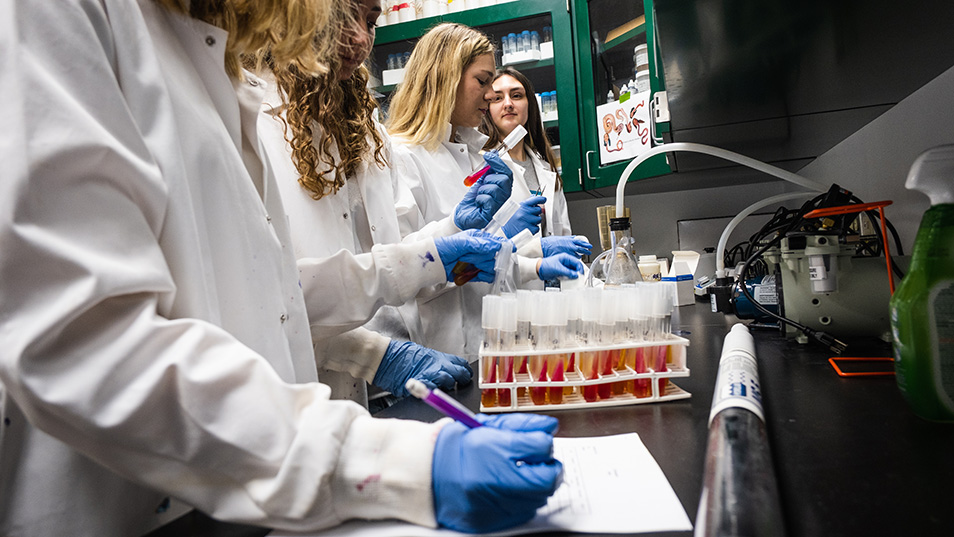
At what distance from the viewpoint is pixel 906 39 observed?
857 mm

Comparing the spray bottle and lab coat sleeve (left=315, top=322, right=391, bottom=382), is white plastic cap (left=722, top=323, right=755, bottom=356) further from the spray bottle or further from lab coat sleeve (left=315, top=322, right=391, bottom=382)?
lab coat sleeve (left=315, top=322, right=391, bottom=382)

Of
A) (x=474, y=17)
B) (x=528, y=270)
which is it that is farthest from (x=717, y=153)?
(x=474, y=17)

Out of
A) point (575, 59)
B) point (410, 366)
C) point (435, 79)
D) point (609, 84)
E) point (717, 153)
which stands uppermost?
point (575, 59)

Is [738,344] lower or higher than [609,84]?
lower

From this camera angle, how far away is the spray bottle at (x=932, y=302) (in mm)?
592

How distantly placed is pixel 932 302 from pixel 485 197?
1.29 meters

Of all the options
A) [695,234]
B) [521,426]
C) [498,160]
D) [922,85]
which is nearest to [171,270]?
[521,426]

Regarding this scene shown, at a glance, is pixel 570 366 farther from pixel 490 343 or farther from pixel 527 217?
pixel 527 217

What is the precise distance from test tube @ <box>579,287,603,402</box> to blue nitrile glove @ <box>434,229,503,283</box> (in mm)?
552

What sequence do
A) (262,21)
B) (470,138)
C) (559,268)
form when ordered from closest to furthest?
(262,21), (559,268), (470,138)

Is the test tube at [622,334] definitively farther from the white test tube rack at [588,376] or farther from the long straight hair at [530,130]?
the long straight hair at [530,130]

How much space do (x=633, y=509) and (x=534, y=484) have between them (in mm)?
103

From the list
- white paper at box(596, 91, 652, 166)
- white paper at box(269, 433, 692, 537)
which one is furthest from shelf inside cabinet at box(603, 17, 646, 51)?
white paper at box(269, 433, 692, 537)

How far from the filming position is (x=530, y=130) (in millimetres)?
3049
